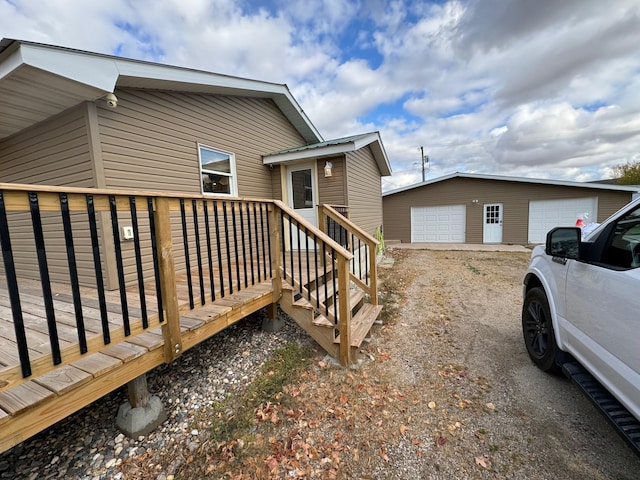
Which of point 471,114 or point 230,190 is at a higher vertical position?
point 471,114

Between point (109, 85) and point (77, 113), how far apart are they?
83 centimetres

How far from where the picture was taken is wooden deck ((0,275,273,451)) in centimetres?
137

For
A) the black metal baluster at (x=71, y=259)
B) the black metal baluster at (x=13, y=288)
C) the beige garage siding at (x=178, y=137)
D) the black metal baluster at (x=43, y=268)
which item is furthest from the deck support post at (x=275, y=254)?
the beige garage siding at (x=178, y=137)

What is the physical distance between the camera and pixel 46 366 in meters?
1.39

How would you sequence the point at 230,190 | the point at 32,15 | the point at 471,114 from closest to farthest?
the point at 32,15
the point at 230,190
the point at 471,114

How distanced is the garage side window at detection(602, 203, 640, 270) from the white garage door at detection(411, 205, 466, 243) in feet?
40.9

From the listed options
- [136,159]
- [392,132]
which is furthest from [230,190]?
[392,132]

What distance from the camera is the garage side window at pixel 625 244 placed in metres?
1.60

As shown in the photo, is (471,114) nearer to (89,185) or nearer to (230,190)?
(230,190)

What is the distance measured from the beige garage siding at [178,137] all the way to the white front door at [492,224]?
435 inches

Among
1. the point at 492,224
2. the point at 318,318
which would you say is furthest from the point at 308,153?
the point at 492,224

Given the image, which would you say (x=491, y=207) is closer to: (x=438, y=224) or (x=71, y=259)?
(x=438, y=224)

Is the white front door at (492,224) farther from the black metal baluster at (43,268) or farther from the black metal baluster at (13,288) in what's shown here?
the black metal baluster at (13,288)

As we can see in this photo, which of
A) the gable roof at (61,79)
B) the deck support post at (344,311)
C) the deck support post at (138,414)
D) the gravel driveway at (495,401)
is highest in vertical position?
the gable roof at (61,79)
